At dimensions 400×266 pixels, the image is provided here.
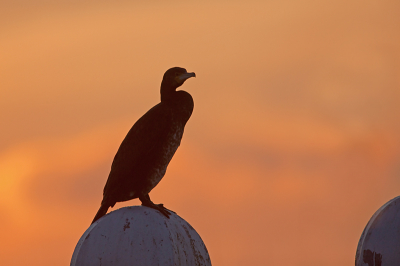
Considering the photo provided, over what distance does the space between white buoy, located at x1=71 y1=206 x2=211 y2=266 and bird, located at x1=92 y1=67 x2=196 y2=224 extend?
78 cm

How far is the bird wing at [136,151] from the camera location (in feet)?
48.8

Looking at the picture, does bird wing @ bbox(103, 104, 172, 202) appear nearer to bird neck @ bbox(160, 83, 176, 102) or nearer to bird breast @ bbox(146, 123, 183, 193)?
bird breast @ bbox(146, 123, 183, 193)

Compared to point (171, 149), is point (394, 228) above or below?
below

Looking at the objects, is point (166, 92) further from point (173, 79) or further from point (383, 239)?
point (383, 239)

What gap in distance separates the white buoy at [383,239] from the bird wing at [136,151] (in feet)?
16.0

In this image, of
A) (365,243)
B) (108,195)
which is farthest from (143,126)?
(365,243)

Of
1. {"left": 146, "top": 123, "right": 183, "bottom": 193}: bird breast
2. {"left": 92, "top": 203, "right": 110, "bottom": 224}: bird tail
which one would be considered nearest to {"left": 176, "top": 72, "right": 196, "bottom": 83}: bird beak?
{"left": 146, "top": 123, "right": 183, "bottom": 193}: bird breast

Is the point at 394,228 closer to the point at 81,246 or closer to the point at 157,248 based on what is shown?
the point at 157,248

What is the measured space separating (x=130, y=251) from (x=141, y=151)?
7.82ft

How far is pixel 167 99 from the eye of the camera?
1569 cm

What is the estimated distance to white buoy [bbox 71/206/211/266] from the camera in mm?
13227

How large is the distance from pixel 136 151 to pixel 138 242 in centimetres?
222

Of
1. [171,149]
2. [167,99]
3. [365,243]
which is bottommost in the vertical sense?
[365,243]

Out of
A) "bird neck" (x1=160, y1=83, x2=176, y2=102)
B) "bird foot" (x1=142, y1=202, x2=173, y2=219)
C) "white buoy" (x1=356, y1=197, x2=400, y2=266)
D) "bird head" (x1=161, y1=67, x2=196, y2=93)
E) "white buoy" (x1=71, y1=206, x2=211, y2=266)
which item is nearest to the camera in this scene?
"white buoy" (x1=71, y1=206, x2=211, y2=266)
